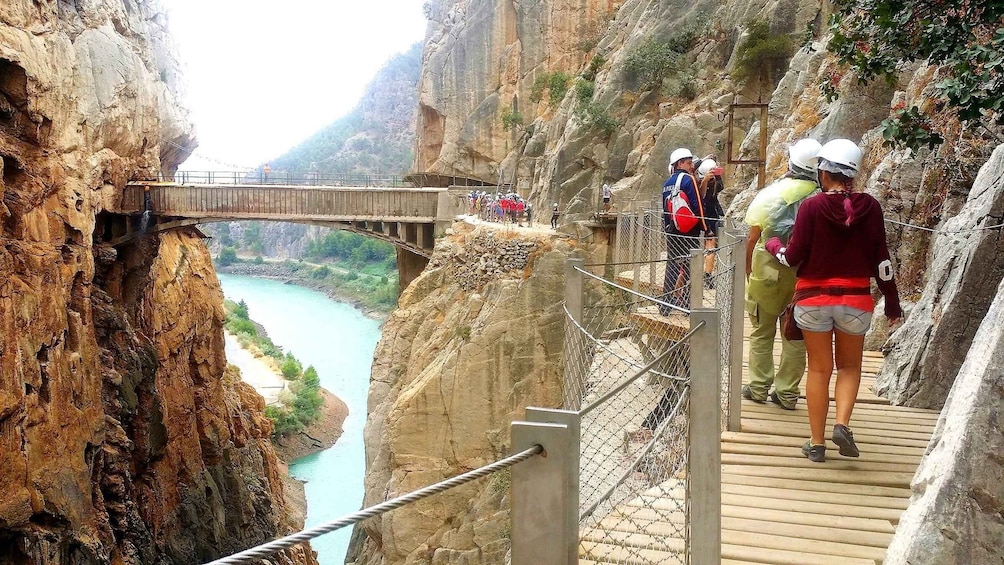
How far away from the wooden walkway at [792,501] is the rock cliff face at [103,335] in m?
11.4

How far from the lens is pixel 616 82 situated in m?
24.7

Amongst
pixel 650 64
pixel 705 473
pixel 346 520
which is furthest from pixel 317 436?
pixel 346 520

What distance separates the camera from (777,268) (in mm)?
5027

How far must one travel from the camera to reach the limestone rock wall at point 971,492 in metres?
2.55

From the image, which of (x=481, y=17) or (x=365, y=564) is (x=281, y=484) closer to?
(x=365, y=564)

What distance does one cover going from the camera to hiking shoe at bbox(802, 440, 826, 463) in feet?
14.3

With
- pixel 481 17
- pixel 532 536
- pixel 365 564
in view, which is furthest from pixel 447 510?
pixel 481 17

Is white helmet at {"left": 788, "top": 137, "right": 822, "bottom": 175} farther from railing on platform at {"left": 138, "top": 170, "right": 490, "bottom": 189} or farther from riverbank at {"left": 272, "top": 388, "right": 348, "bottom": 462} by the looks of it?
riverbank at {"left": 272, "top": 388, "right": 348, "bottom": 462}

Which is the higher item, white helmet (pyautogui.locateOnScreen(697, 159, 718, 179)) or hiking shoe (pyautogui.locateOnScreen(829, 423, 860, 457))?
white helmet (pyautogui.locateOnScreen(697, 159, 718, 179))

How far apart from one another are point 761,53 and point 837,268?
17.8 meters

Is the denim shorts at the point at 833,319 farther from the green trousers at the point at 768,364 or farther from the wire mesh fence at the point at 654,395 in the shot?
the green trousers at the point at 768,364

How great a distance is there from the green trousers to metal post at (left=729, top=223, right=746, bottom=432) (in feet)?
0.50

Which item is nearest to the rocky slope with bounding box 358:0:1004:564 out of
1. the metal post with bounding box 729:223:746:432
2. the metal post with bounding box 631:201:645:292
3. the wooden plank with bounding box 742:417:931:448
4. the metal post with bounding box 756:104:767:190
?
the metal post with bounding box 756:104:767:190

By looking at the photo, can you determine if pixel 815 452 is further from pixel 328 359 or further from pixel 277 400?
pixel 328 359
